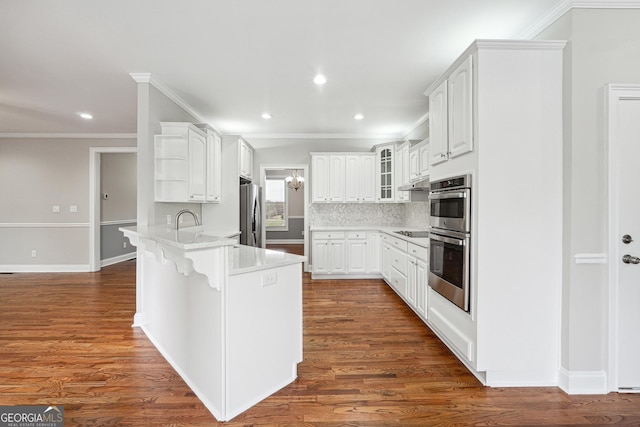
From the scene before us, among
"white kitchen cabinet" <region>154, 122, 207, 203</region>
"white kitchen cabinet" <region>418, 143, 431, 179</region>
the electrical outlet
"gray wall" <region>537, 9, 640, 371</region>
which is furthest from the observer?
"white kitchen cabinet" <region>418, 143, 431, 179</region>

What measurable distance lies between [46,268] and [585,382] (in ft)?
26.4

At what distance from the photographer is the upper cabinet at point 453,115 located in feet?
7.05

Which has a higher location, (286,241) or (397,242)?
(397,242)

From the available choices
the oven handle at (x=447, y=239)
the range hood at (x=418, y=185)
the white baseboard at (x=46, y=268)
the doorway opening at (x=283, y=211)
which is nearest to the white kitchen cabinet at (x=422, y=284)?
the oven handle at (x=447, y=239)

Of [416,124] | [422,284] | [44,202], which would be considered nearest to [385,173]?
[416,124]

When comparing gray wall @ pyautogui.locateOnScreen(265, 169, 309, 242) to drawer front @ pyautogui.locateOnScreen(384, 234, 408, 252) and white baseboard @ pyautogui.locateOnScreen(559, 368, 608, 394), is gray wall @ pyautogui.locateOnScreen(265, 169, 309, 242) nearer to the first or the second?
drawer front @ pyautogui.locateOnScreen(384, 234, 408, 252)

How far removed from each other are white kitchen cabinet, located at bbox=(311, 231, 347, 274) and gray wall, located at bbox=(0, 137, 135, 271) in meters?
4.61

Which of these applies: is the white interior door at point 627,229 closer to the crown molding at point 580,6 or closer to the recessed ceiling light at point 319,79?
the crown molding at point 580,6

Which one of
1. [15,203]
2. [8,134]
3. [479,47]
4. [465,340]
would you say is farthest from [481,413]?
[8,134]

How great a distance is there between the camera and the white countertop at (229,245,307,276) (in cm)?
181

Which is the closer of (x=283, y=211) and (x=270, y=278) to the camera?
(x=270, y=278)

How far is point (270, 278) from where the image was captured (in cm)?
196

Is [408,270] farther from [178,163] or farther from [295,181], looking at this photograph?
[295,181]

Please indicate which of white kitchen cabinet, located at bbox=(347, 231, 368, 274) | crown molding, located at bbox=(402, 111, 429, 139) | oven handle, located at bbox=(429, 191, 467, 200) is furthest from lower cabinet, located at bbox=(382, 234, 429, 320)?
crown molding, located at bbox=(402, 111, 429, 139)
